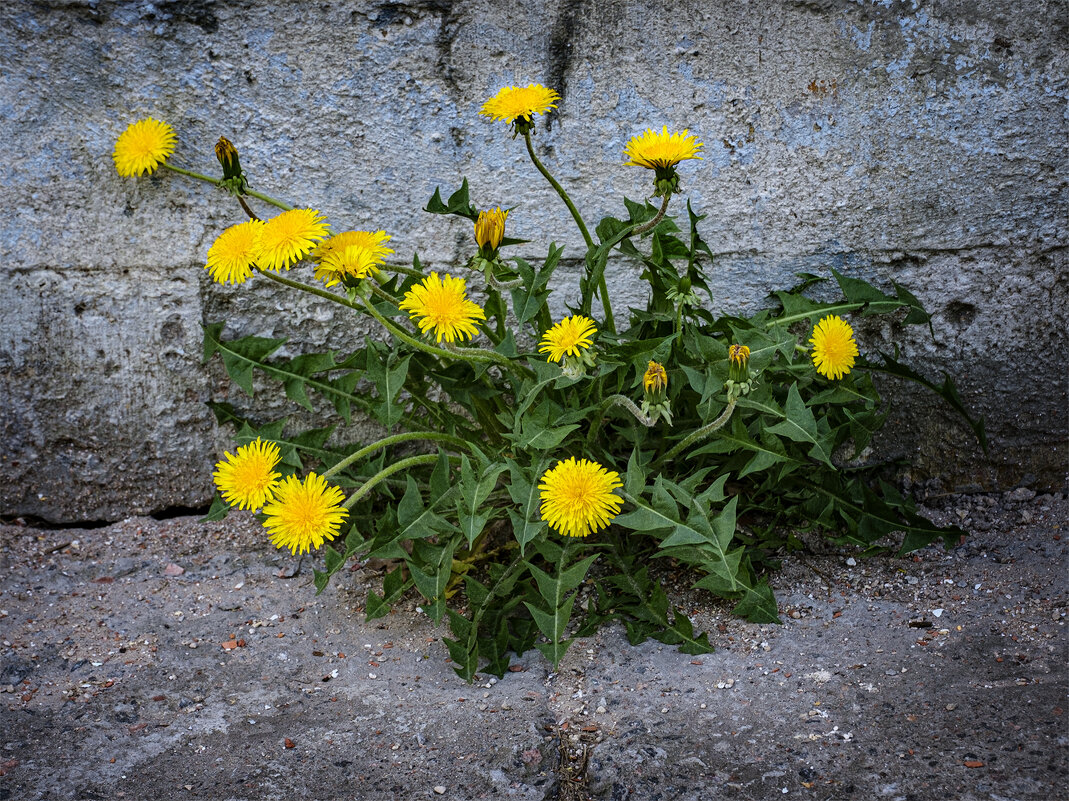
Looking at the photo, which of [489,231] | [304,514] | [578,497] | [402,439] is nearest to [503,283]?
[489,231]

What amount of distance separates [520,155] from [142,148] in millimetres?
905

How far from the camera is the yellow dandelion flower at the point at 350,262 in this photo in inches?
62.4

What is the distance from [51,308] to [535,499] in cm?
143

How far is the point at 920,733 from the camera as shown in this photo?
4.77ft

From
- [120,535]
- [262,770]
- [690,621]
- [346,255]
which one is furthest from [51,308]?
[690,621]

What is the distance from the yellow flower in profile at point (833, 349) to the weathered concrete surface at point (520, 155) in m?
0.40

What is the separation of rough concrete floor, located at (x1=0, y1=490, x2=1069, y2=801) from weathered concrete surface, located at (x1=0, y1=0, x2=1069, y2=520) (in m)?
0.47

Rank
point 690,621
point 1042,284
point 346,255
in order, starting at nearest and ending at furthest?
1. point 346,255
2. point 690,621
3. point 1042,284

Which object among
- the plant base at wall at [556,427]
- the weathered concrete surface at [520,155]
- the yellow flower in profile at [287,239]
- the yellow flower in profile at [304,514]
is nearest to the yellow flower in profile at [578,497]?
the plant base at wall at [556,427]

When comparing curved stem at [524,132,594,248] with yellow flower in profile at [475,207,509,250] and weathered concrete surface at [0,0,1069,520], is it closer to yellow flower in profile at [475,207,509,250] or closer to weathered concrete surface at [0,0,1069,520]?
yellow flower in profile at [475,207,509,250]

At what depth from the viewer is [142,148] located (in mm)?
2002

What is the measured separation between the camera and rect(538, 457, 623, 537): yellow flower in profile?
60.7 inches

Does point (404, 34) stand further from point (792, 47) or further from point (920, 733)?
point (920, 733)

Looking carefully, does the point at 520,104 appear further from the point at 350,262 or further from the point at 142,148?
the point at 142,148
